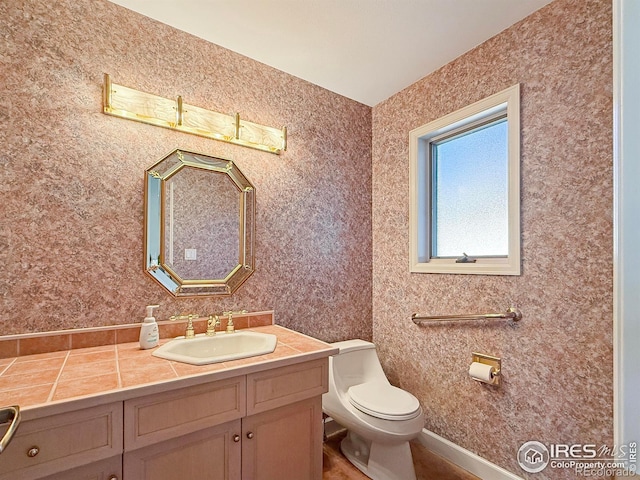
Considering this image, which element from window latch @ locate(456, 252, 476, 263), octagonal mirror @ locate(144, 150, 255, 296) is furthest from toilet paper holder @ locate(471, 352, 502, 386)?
octagonal mirror @ locate(144, 150, 255, 296)

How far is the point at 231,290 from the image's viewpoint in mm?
1704

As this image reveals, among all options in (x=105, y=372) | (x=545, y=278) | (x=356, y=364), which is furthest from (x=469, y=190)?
(x=105, y=372)

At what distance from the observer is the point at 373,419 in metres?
1.55

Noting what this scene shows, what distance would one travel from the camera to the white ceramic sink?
4.36 ft

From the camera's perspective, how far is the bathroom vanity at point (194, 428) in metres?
0.83

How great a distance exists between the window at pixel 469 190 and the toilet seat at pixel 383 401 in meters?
0.78

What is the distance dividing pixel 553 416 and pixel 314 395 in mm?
1112

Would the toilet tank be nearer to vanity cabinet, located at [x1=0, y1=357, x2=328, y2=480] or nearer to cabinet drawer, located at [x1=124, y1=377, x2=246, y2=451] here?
vanity cabinet, located at [x1=0, y1=357, x2=328, y2=480]

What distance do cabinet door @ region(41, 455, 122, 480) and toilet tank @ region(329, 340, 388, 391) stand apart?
119 centimetres

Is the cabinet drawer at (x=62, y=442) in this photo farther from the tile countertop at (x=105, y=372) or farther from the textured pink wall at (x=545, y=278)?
the textured pink wall at (x=545, y=278)

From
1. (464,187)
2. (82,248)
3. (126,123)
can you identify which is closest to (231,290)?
(82,248)

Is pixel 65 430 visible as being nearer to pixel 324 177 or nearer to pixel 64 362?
pixel 64 362

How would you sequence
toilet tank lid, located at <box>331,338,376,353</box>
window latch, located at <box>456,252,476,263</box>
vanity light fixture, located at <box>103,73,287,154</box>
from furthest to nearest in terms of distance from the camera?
1. toilet tank lid, located at <box>331,338,376,353</box>
2. window latch, located at <box>456,252,476,263</box>
3. vanity light fixture, located at <box>103,73,287,154</box>

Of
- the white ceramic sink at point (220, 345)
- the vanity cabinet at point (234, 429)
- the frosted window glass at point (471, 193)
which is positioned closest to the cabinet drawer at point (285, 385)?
the vanity cabinet at point (234, 429)
